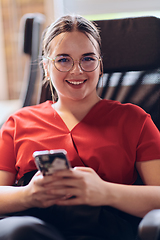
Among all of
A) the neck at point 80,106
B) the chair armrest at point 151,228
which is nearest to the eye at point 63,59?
the neck at point 80,106

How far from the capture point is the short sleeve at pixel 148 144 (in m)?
0.88

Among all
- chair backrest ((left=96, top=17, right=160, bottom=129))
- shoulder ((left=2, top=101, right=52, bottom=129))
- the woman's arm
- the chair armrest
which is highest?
chair backrest ((left=96, top=17, right=160, bottom=129))

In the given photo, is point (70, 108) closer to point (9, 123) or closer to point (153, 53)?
point (9, 123)

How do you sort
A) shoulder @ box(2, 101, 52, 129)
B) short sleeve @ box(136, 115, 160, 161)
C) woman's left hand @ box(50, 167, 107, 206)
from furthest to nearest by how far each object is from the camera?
shoulder @ box(2, 101, 52, 129) < short sleeve @ box(136, 115, 160, 161) < woman's left hand @ box(50, 167, 107, 206)

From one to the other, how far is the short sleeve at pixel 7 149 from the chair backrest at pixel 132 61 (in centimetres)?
30

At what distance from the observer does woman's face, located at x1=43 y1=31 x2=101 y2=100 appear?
0.95 meters

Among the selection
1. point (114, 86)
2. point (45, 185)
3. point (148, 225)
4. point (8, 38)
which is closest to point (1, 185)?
point (45, 185)

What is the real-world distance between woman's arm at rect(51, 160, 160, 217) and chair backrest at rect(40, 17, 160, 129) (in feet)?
1.37

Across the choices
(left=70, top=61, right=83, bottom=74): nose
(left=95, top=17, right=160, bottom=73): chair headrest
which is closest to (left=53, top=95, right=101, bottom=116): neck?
(left=70, top=61, right=83, bottom=74): nose

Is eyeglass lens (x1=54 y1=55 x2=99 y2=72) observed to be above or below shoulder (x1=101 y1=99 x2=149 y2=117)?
above

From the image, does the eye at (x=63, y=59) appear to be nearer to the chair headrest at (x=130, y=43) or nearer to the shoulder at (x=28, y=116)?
the shoulder at (x=28, y=116)

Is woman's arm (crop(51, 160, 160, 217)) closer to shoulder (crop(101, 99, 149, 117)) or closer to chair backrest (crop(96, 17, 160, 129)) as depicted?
shoulder (crop(101, 99, 149, 117))

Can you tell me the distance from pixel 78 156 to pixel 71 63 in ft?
1.02

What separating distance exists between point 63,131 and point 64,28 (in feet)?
1.16
